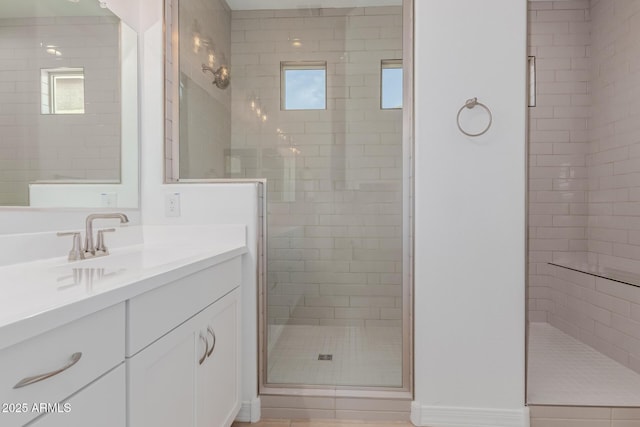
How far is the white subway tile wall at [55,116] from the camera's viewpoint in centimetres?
116

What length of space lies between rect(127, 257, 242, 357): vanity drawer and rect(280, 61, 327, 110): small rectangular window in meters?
1.03

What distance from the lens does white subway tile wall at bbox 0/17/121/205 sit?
3.80 ft

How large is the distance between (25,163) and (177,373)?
846 mm

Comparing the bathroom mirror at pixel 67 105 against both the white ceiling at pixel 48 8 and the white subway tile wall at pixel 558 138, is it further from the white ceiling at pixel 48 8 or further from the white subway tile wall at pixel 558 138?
the white subway tile wall at pixel 558 138

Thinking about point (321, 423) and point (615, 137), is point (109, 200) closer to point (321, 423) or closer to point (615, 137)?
point (321, 423)

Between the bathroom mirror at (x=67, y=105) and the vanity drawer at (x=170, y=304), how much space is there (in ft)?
2.04

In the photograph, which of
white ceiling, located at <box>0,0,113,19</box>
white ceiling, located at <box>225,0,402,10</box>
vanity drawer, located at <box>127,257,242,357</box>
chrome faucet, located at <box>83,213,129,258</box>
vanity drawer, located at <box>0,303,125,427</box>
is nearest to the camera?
vanity drawer, located at <box>0,303,125,427</box>

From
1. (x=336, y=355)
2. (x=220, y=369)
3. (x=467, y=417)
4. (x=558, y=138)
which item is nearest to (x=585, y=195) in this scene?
(x=558, y=138)

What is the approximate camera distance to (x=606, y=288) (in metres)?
2.30

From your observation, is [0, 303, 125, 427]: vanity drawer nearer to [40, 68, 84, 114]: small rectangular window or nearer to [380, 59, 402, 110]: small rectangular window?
[40, 68, 84, 114]: small rectangular window

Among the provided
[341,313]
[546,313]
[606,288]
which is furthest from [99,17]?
[546,313]

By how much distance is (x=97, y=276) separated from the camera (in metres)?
1.00

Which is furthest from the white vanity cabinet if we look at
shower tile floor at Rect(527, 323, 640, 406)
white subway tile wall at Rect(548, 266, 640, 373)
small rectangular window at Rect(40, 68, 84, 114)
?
white subway tile wall at Rect(548, 266, 640, 373)

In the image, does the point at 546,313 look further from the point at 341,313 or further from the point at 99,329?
the point at 99,329
